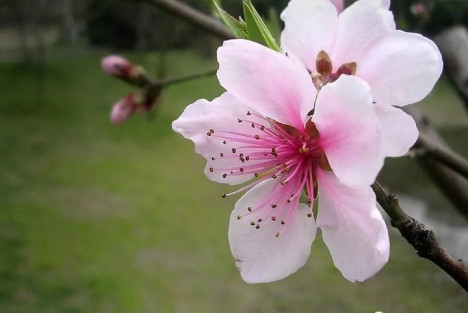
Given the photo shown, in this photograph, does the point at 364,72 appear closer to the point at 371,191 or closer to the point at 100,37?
the point at 371,191

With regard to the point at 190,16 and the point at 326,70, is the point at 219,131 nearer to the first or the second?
the point at 326,70

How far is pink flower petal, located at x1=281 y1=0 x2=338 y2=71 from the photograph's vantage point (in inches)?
13.9

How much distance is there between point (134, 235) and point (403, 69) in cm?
294

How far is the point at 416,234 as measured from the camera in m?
0.31

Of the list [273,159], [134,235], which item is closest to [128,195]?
[134,235]

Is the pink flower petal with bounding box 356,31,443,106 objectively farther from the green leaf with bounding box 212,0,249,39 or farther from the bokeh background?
the bokeh background

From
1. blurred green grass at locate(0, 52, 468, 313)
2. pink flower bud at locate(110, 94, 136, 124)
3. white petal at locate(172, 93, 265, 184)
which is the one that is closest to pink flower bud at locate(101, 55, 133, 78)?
pink flower bud at locate(110, 94, 136, 124)

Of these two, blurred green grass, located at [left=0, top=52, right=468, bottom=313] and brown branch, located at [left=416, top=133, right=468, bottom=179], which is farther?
blurred green grass, located at [left=0, top=52, right=468, bottom=313]

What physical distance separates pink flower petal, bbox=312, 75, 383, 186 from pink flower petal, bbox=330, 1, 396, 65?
0.15ft

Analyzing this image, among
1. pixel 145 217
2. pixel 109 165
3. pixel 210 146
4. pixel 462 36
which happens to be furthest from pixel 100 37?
pixel 210 146

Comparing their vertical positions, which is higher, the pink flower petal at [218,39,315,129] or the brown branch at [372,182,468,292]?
the pink flower petal at [218,39,315,129]

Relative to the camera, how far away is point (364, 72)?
1.13 feet

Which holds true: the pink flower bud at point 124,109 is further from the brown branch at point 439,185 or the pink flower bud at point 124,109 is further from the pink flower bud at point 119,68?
the brown branch at point 439,185

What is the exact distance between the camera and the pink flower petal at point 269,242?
1.16ft
